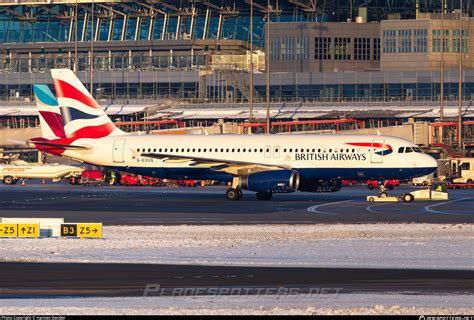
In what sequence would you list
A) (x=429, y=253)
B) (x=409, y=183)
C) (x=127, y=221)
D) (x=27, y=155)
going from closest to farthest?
(x=429, y=253) < (x=127, y=221) < (x=409, y=183) < (x=27, y=155)

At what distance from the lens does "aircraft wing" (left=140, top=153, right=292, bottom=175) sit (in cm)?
8434

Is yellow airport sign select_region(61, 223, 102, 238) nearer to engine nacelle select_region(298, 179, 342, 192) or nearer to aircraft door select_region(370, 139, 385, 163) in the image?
engine nacelle select_region(298, 179, 342, 192)

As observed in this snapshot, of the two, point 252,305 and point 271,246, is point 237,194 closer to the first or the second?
point 271,246

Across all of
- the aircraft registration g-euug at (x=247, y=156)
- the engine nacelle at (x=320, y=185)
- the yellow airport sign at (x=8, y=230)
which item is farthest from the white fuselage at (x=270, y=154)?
the yellow airport sign at (x=8, y=230)

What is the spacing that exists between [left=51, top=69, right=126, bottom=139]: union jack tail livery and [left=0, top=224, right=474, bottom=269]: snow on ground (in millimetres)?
33666

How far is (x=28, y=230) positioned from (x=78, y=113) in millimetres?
39961

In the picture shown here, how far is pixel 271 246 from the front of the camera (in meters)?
48.4

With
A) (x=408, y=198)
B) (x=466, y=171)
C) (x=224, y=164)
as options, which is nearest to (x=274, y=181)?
(x=224, y=164)

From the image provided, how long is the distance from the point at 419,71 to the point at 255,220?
324 ft

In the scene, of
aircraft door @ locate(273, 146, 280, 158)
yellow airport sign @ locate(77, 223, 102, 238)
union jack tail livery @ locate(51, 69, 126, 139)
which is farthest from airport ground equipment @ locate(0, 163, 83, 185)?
yellow airport sign @ locate(77, 223, 102, 238)

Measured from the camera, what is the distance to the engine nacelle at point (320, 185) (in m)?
84.8

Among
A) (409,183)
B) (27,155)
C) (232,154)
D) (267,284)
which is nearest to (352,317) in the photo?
(267,284)

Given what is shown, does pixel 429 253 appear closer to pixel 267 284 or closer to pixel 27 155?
pixel 267 284

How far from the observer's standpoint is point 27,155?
147m
